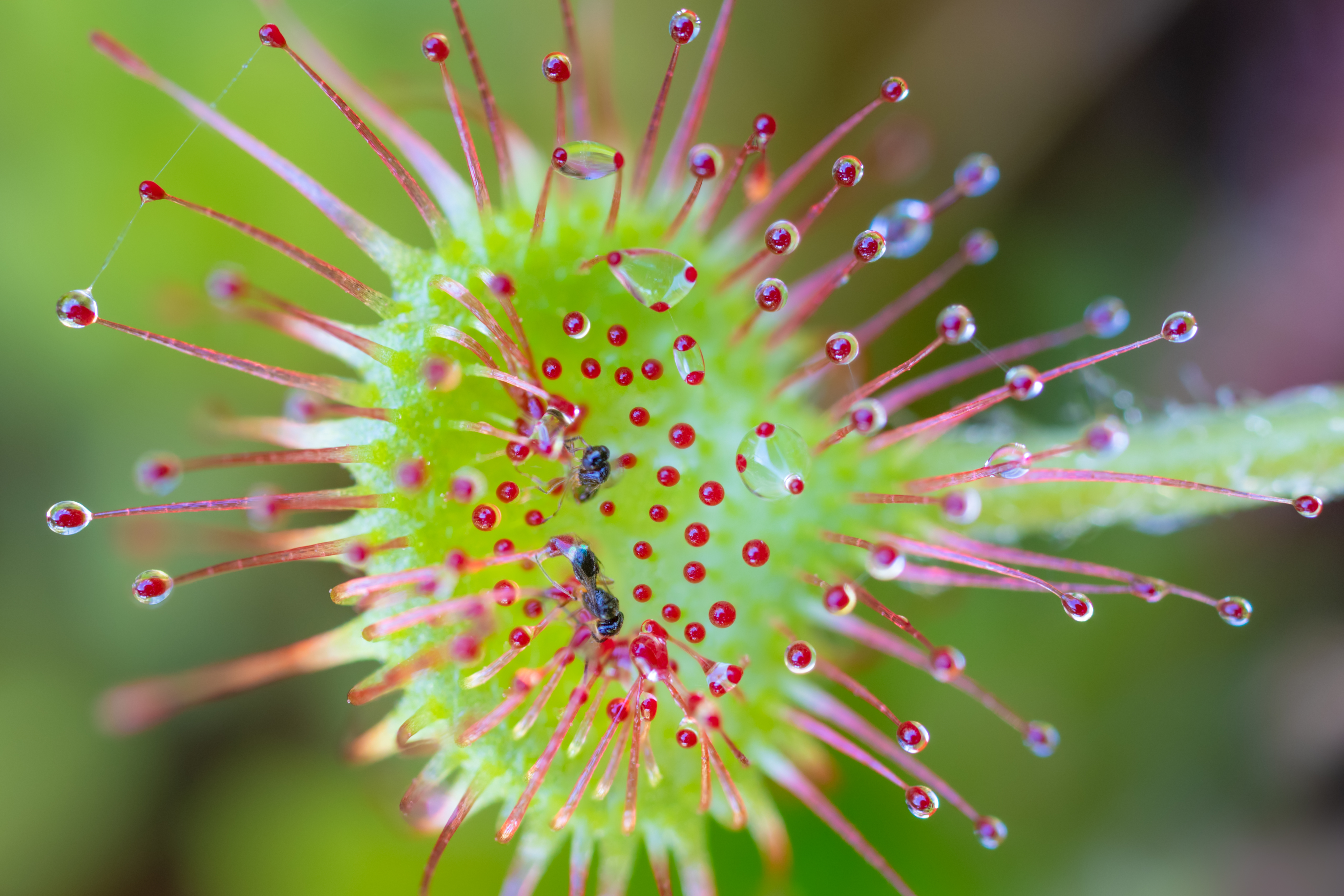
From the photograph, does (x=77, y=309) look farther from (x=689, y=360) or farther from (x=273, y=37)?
(x=689, y=360)

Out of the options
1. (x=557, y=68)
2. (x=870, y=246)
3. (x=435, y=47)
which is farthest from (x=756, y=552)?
(x=435, y=47)

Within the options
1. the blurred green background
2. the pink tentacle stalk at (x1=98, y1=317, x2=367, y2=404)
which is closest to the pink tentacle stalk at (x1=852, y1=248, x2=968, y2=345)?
the blurred green background

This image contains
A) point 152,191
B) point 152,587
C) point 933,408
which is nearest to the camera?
point 152,587

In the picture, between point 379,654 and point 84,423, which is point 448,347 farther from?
point 84,423

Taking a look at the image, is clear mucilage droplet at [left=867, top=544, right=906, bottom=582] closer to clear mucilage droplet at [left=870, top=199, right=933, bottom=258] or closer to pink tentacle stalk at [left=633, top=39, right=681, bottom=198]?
clear mucilage droplet at [left=870, top=199, right=933, bottom=258]

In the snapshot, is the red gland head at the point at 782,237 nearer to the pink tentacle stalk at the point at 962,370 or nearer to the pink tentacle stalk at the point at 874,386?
the pink tentacle stalk at the point at 874,386

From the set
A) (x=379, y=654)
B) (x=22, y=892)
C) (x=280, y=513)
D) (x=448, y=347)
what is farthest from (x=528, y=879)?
(x=22, y=892)
